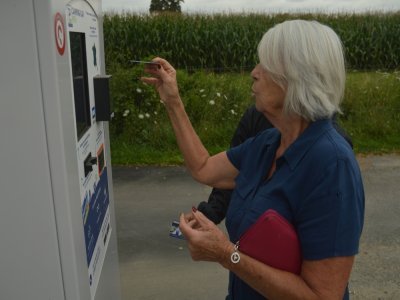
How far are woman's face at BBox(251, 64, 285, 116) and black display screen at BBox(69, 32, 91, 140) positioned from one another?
0.63 meters

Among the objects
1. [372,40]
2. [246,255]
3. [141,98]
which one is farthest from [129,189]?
[372,40]

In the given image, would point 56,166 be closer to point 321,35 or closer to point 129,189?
point 321,35

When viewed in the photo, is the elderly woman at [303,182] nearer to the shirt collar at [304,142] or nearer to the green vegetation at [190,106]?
the shirt collar at [304,142]

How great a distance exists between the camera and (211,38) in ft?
43.4

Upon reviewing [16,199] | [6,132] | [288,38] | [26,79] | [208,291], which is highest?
[288,38]

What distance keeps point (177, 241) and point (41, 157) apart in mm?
3083

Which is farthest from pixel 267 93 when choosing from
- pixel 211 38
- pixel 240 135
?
pixel 211 38

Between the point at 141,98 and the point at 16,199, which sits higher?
the point at 16,199

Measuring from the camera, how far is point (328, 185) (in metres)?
1.38

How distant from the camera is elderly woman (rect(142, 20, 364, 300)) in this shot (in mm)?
1384

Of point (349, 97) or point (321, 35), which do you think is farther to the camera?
point (349, 97)

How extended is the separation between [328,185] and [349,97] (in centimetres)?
728

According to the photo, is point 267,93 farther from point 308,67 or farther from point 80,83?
point 80,83

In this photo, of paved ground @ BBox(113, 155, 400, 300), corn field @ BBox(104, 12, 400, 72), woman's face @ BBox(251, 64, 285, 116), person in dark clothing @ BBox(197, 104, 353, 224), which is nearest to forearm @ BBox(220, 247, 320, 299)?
woman's face @ BBox(251, 64, 285, 116)
